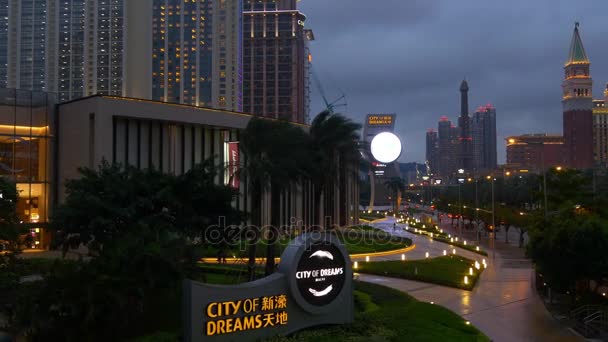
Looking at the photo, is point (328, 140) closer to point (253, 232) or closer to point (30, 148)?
point (253, 232)

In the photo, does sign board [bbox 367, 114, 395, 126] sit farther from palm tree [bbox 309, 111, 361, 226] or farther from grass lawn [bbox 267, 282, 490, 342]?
grass lawn [bbox 267, 282, 490, 342]

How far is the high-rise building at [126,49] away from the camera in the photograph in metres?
131

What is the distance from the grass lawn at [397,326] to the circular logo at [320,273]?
1209mm

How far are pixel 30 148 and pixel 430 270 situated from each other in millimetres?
33295

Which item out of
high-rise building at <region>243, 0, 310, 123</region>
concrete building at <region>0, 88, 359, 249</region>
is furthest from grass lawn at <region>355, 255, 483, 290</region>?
high-rise building at <region>243, 0, 310, 123</region>

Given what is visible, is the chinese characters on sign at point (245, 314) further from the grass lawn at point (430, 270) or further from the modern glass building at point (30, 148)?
the modern glass building at point (30, 148)

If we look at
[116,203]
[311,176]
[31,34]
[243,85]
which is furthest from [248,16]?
[116,203]

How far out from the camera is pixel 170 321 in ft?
70.5

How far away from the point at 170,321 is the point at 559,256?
59.0 feet

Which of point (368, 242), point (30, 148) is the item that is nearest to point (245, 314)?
point (30, 148)

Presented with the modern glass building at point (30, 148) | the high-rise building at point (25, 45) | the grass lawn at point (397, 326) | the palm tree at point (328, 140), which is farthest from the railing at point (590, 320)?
the high-rise building at point (25, 45)

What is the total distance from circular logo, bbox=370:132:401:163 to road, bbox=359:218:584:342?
46708mm

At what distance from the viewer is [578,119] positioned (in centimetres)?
18862

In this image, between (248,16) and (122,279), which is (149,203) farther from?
(248,16)
